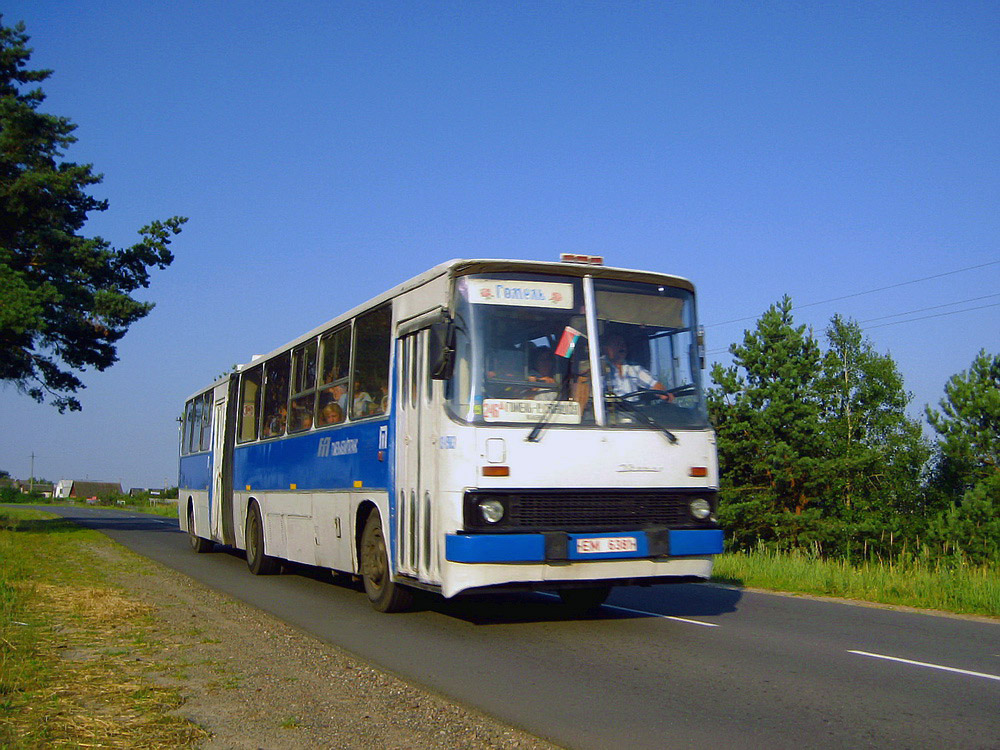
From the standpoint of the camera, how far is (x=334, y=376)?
12.9 metres

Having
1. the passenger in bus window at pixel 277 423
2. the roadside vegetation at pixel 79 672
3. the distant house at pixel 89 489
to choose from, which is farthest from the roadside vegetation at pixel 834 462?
the distant house at pixel 89 489

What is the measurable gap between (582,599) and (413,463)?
2.93m

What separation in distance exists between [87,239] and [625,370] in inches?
934

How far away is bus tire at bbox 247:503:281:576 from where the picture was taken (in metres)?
16.3

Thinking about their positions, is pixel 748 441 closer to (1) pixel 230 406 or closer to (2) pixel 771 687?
(1) pixel 230 406

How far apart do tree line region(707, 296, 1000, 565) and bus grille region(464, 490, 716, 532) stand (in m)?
44.9

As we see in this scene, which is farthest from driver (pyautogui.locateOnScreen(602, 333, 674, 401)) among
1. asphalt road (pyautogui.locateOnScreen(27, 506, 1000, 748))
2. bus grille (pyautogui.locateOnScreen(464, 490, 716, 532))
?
asphalt road (pyautogui.locateOnScreen(27, 506, 1000, 748))

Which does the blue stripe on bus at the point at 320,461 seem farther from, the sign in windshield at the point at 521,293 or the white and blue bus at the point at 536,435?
the sign in windshield at the point at 521,293

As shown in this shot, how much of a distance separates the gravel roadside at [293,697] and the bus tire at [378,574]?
1099 millimetres

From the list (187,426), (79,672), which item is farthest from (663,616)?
(187,426)

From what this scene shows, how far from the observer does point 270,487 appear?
614 inches

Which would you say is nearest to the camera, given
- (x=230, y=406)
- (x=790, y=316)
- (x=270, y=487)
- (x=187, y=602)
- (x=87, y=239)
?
(x=187, y=602)

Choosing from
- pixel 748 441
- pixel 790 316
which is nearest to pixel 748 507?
pixel 748 441

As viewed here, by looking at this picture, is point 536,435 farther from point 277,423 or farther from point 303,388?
point 277,423
